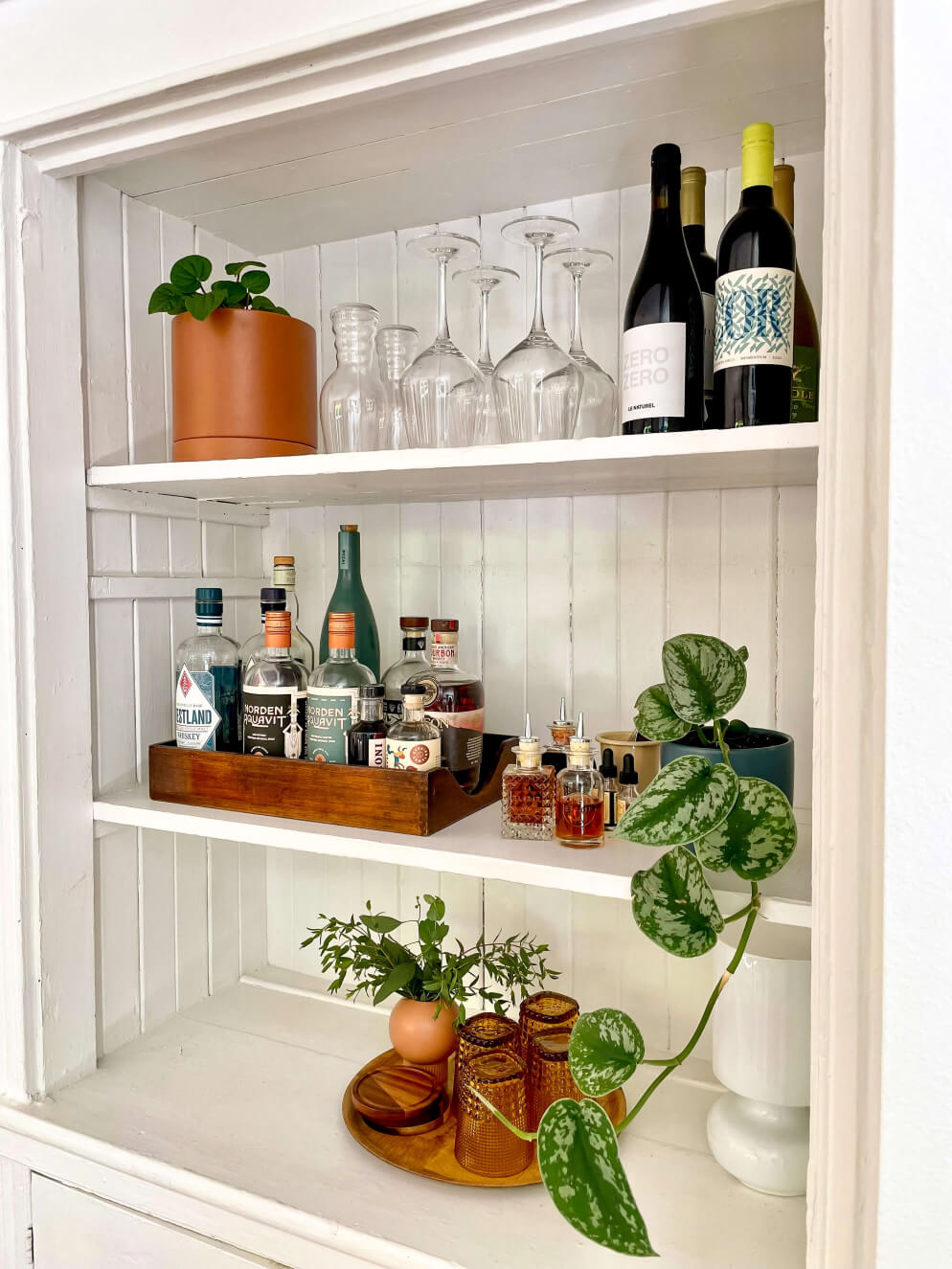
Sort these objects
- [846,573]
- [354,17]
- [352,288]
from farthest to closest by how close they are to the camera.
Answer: [352,288], [354,17], [846,573]

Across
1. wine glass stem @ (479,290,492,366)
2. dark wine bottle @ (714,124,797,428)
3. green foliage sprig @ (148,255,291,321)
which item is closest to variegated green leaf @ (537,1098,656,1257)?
dark wine bottle @ (714,124,797,428)

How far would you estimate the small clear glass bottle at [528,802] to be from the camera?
1005 mm

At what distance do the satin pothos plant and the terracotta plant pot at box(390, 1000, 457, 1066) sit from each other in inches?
15.6

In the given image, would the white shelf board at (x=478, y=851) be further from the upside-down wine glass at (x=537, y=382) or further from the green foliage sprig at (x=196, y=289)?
the green foliage sprig at (x=196, y=289)

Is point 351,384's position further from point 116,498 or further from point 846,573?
point 846,573

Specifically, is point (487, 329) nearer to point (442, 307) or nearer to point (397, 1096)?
point (442, 307)

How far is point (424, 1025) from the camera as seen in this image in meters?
1.13

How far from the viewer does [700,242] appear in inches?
41.3

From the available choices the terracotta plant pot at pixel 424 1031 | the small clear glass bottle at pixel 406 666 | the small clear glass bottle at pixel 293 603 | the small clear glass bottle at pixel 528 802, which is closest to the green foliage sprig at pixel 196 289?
the small clear glass bottle at pixel 293 603

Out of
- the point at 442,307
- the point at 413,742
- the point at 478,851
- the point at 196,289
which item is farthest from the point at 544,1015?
the point at 196,289

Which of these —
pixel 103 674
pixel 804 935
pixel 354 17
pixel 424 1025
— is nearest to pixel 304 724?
pixel 103 674

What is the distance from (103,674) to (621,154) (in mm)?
968

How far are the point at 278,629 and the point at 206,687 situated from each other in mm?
155

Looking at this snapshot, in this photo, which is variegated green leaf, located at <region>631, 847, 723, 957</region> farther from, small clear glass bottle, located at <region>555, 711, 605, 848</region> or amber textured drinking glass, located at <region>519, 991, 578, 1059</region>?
amber textured drinking glass, located at <region>519, 991, 578, 1059</region>
